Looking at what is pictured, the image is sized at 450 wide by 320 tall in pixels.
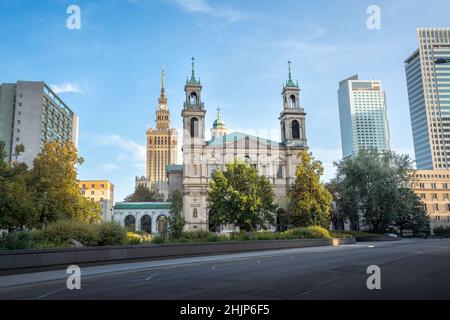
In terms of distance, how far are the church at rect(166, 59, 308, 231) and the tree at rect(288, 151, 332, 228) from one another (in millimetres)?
24944

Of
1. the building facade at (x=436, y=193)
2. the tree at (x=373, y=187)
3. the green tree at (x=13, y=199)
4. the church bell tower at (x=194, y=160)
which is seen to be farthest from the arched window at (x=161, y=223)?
the building facade at (x=436, y=193)

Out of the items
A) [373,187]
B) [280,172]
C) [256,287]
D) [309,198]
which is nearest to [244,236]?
[309,198]

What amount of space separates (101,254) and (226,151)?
61.9m

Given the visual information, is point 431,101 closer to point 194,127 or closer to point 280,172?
point 280,172

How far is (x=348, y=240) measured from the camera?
44938 millimetres

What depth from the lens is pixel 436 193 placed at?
362 ft

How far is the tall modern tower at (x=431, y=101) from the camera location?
15512cm

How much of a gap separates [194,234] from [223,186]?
60.8ft

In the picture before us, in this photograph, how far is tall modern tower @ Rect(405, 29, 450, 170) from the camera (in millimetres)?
155125

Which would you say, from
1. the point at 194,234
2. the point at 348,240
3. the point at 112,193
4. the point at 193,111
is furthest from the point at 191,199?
the point at 112,193

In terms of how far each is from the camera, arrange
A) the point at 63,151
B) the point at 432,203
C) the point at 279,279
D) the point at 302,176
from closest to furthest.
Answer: the point at 279,279 → the point at 63,151 → the point at 302,176 → the point at 432,203

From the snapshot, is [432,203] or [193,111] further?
[432,203]

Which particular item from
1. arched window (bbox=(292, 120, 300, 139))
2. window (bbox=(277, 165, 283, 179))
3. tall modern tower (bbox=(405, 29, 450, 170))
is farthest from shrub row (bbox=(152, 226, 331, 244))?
tall modern tower (bbox=(405, 29, 450, 170))

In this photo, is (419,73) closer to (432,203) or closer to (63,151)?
(432,203)
